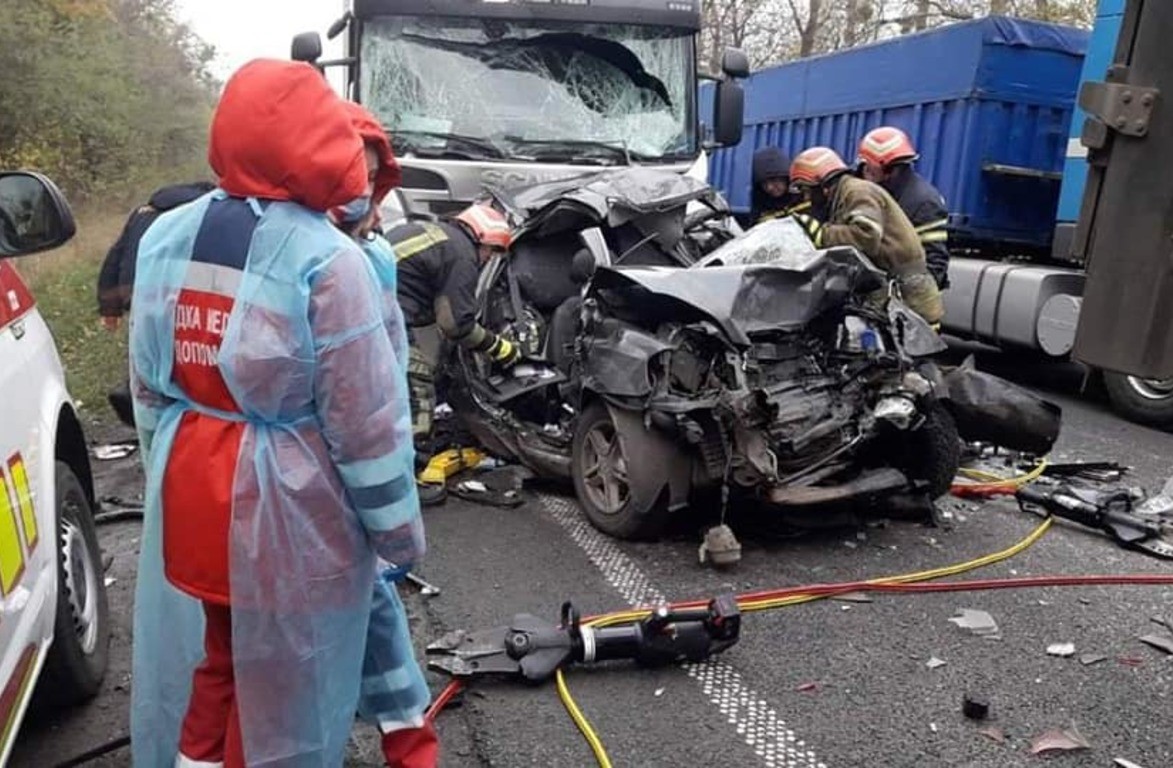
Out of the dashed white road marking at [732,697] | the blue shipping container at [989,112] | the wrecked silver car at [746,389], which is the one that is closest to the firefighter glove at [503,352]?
the wrecked silver car at [746,389]

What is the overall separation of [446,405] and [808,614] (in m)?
2.72

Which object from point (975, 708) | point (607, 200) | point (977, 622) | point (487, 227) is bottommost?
point (977, 622)

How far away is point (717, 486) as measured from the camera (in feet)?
13.5

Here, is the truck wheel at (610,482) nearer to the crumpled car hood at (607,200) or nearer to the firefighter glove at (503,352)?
the firefighter glove at (503,352)

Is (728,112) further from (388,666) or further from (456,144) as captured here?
(388,666)

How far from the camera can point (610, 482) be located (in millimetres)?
4379

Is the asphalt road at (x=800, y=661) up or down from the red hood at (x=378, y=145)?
down

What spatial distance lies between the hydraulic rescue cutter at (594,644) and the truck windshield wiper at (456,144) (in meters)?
3.78

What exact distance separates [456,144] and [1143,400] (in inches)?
196

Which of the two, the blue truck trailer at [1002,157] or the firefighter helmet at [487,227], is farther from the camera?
the blue truck trailer at [1002,157]

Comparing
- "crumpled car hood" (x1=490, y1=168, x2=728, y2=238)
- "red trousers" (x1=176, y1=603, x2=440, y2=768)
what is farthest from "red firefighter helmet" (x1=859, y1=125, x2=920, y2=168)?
"red trousers" (x1=176, y1=603, x2=440, y2=768)

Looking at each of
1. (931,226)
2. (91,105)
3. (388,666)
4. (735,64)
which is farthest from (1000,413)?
(91,105)

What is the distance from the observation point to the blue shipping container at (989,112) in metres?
Result: 8.17

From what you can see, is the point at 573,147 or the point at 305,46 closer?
the point at 305,46
